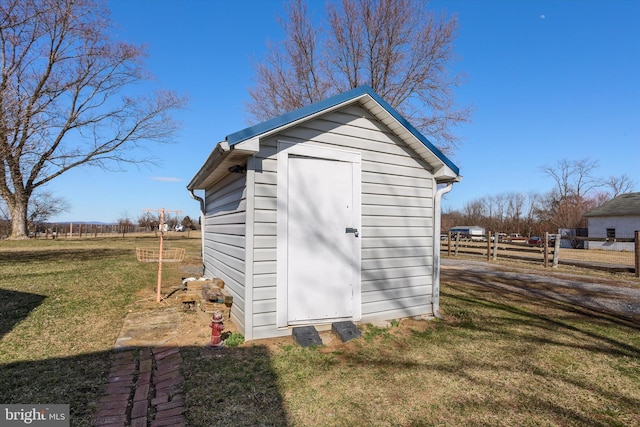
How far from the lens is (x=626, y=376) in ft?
11.1

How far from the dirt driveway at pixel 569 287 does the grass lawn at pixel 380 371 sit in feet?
3.81

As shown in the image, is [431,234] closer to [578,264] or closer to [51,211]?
[578,264]

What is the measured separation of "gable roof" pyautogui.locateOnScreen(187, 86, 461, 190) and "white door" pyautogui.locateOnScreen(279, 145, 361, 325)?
0.52 m

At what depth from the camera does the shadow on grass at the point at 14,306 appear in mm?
4375

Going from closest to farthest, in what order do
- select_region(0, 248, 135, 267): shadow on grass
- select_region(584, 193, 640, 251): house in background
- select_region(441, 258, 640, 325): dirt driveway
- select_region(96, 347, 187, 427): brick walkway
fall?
select_region(96, 347, 187, 427): brick walkway
select_region(441, 258, 640, 325): dirt driveway
select_region(0, 248, 135, 267): shadow on grass
select_region(584, 193, 640, 251): house in background

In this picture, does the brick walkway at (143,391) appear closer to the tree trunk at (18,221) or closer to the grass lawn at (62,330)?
the grass lawn at (62,330)

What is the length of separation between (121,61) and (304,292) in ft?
62.2

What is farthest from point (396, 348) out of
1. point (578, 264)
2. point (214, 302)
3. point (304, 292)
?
point (578, 264)

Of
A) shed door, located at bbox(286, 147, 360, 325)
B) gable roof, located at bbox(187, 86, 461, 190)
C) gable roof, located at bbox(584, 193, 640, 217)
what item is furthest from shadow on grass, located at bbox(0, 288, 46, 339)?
gable roof, located at bbox(584, 193, 640, 217)

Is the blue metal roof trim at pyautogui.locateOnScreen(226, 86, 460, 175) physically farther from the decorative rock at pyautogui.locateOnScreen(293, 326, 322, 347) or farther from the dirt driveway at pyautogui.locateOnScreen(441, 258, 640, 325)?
the dirt driveway at pyautogui.locateOnScreen(441, 258, 640, 325)

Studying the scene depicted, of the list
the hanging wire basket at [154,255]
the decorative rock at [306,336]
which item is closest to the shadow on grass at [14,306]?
the hanging wire basket at [154,255]

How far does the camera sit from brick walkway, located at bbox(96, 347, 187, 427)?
7.88 ft

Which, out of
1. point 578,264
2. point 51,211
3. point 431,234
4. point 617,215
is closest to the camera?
point 431,234

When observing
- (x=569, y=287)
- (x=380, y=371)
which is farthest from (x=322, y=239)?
(x=569, y=287)
